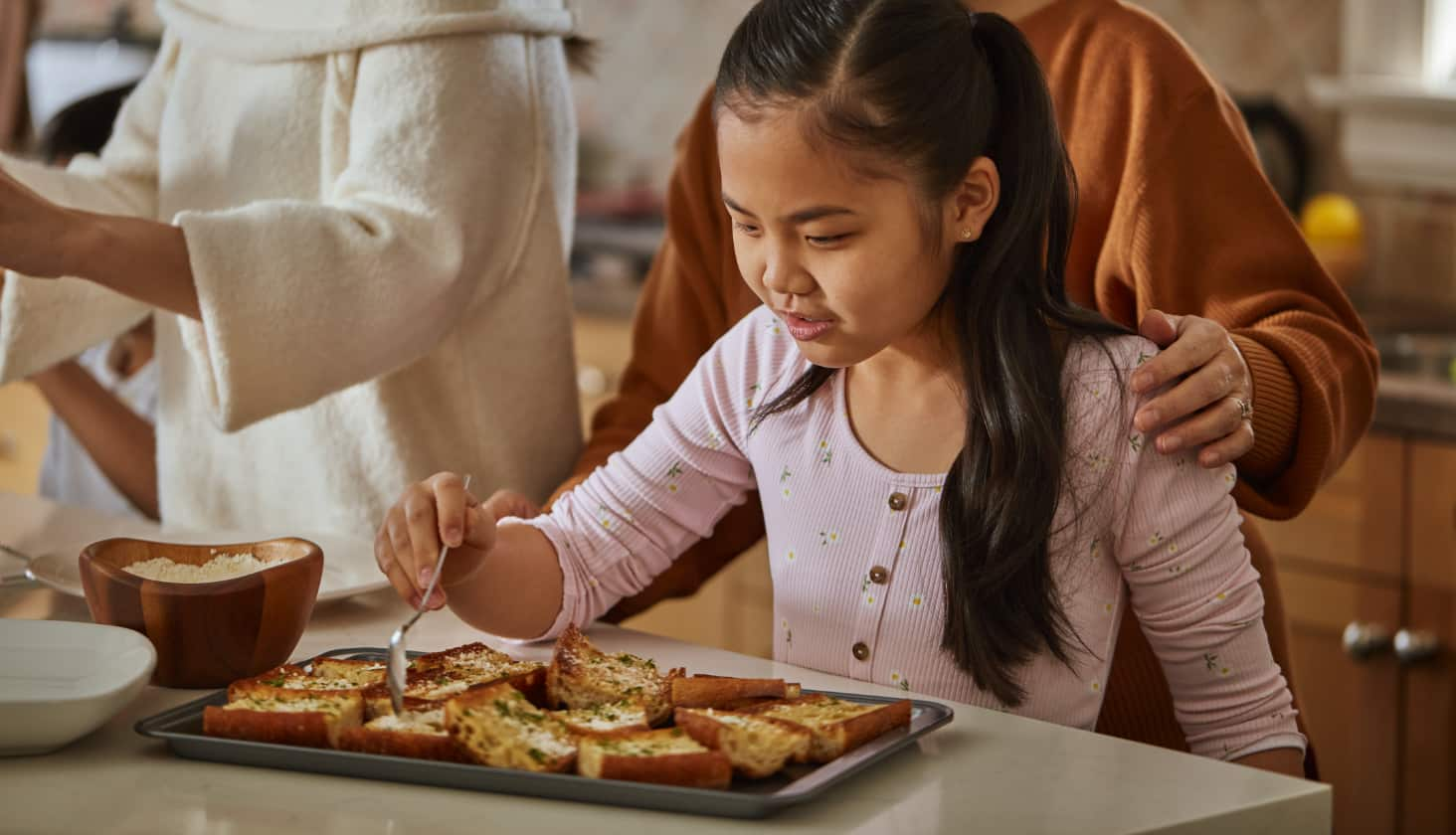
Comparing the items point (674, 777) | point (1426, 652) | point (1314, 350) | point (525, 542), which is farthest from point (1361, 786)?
point (674, 777)

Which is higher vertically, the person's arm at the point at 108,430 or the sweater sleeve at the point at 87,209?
the sweater sleeve at the point at 87,209

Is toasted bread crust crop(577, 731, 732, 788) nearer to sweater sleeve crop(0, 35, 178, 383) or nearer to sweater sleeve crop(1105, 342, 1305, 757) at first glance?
sweater sleeve crop(1105, 342, 1305, 757)

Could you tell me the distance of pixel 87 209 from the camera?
4.81 ft

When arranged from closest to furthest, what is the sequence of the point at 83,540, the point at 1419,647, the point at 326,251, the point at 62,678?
the point at 62,678 → the point at 326,251 → the point at 83,540 → the point at 1419,647

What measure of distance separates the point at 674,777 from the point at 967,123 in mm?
498

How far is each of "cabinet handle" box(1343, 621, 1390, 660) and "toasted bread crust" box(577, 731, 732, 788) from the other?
5.21 feet

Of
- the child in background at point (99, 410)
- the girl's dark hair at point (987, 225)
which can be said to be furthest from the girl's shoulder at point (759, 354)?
the child in background at point (99, 410)

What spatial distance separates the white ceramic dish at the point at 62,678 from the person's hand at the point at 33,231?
12.6 inches

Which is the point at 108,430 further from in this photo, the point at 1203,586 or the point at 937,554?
the point at 1203,586

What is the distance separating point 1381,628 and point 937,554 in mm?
1261

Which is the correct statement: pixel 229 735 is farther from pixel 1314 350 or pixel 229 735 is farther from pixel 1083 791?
pixel 1314 350

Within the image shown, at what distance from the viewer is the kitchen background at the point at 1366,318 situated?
2117 mm

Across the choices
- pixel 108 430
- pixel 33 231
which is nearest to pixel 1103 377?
pixel 33 231

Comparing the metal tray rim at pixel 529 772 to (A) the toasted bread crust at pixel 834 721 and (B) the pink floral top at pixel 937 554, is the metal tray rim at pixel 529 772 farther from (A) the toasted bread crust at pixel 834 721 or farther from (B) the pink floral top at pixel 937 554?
(B) the pink floral top at pixel 937 554
